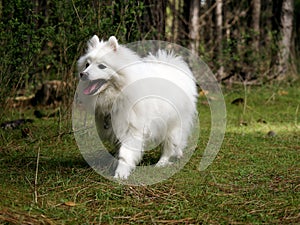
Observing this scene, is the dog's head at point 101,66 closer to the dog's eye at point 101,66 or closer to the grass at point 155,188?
the dog's eye at point 101,66

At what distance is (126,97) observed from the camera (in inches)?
151

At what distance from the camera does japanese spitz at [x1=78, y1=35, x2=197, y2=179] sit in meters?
3.76

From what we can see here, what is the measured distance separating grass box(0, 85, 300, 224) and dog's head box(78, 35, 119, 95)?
0.58m

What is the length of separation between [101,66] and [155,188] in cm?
93

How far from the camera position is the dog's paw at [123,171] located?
3580 mm

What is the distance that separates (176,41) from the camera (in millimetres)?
7562

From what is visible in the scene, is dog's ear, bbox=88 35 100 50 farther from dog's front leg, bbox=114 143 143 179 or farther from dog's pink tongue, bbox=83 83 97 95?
dog's front leg, bbox=114 143 143 179

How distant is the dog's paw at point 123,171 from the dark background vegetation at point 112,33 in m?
1.56

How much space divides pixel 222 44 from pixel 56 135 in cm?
407

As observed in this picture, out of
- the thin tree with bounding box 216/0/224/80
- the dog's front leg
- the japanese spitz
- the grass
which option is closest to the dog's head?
the japanese spitz

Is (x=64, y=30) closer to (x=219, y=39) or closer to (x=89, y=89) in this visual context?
(x=89, y=89)

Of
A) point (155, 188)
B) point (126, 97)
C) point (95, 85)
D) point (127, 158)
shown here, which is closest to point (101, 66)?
point (95, 85)

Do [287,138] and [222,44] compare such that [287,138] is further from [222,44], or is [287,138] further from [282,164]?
[222,44]

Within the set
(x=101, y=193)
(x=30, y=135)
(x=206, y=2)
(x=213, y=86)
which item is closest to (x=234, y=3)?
(x=206, y=2)
